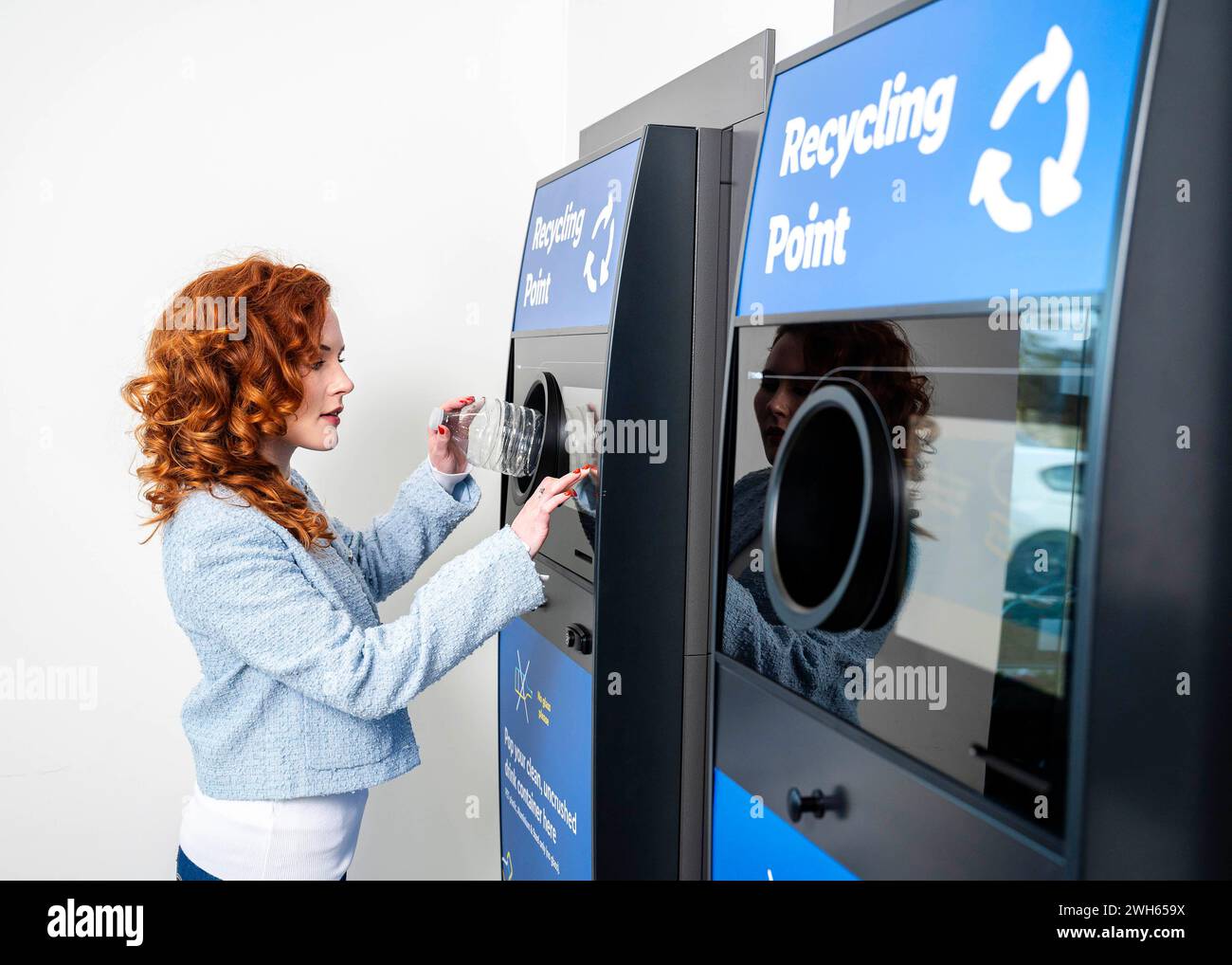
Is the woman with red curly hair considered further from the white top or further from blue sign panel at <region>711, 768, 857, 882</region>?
blue sign panel at <region>711, 768, 857, 882</region>

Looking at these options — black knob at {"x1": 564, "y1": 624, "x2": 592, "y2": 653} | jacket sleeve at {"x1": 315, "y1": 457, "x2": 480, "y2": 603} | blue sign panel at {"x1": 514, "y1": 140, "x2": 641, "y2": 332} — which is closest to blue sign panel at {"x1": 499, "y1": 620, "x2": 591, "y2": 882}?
black knob at {"x1": 564, "y1": 624, "x2": 592, "y2": 653}

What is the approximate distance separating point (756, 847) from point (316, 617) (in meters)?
0.80

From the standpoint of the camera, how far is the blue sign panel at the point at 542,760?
229 cm

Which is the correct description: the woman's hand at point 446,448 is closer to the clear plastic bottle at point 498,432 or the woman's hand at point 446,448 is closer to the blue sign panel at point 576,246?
the clear plastic bottle at point 498,432

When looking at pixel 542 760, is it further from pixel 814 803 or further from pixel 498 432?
pixel 814 803

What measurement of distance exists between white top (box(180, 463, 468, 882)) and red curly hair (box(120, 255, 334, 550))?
484mm

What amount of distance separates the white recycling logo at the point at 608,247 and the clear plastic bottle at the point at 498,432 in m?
0.38

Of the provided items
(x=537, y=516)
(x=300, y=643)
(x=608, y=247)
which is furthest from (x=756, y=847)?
(x=608, y=247)

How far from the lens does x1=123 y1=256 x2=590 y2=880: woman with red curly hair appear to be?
5.98 feet

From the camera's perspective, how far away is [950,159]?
4.13 ft

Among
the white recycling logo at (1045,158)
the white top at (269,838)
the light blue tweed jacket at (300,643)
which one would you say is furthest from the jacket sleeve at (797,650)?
the white top at (269,838)
